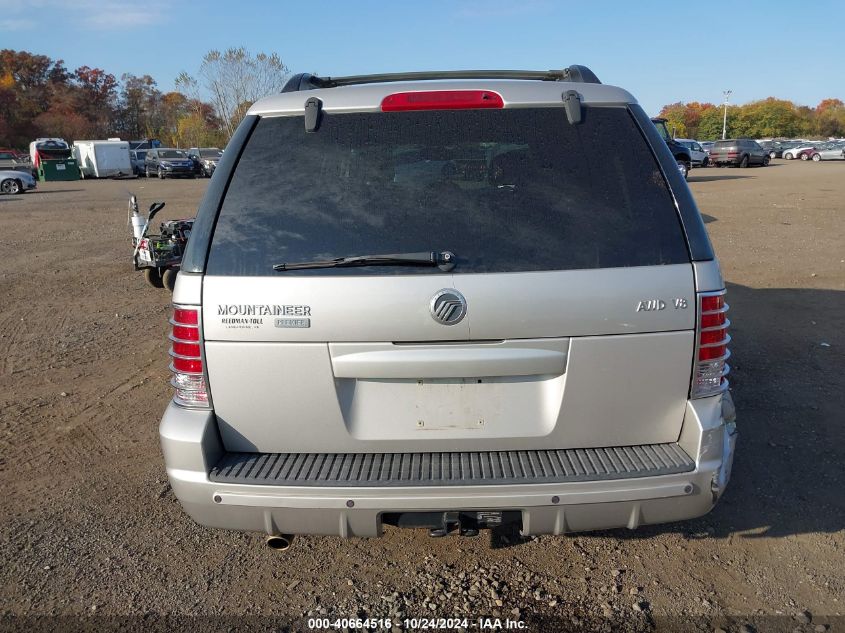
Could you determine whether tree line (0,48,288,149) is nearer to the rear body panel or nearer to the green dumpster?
the green dumpster

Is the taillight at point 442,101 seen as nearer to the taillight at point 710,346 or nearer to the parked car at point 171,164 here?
the taillight at point 710,346

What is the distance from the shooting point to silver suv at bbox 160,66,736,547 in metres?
2.55

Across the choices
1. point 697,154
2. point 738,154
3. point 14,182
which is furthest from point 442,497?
point 738,154

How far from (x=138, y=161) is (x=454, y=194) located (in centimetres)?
4765

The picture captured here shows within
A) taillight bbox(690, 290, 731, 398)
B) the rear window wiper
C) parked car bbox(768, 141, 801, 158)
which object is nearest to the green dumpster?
the rear window wiper

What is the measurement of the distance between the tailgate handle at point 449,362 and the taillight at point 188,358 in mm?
550

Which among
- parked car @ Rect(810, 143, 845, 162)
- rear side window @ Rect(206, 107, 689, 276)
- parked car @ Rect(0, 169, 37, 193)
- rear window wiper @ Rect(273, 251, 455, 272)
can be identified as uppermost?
rear side window @ Rect(206, 107, 689, 276)

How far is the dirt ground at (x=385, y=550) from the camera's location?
297cm

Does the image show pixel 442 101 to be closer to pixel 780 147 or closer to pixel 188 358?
pixel 188 358

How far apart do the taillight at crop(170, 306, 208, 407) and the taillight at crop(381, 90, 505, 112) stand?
3.78 feet

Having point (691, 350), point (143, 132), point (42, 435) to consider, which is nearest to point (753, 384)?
point (691, 350)

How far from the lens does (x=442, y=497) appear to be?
8.30ft

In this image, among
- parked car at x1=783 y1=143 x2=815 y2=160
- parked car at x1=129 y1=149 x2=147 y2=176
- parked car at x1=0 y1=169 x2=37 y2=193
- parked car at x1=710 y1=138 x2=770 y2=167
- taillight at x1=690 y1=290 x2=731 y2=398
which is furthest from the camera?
parked car at x1=783 y1=143 x2=815 y2=160

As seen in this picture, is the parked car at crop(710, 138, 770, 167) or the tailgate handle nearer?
the tailgate handle
